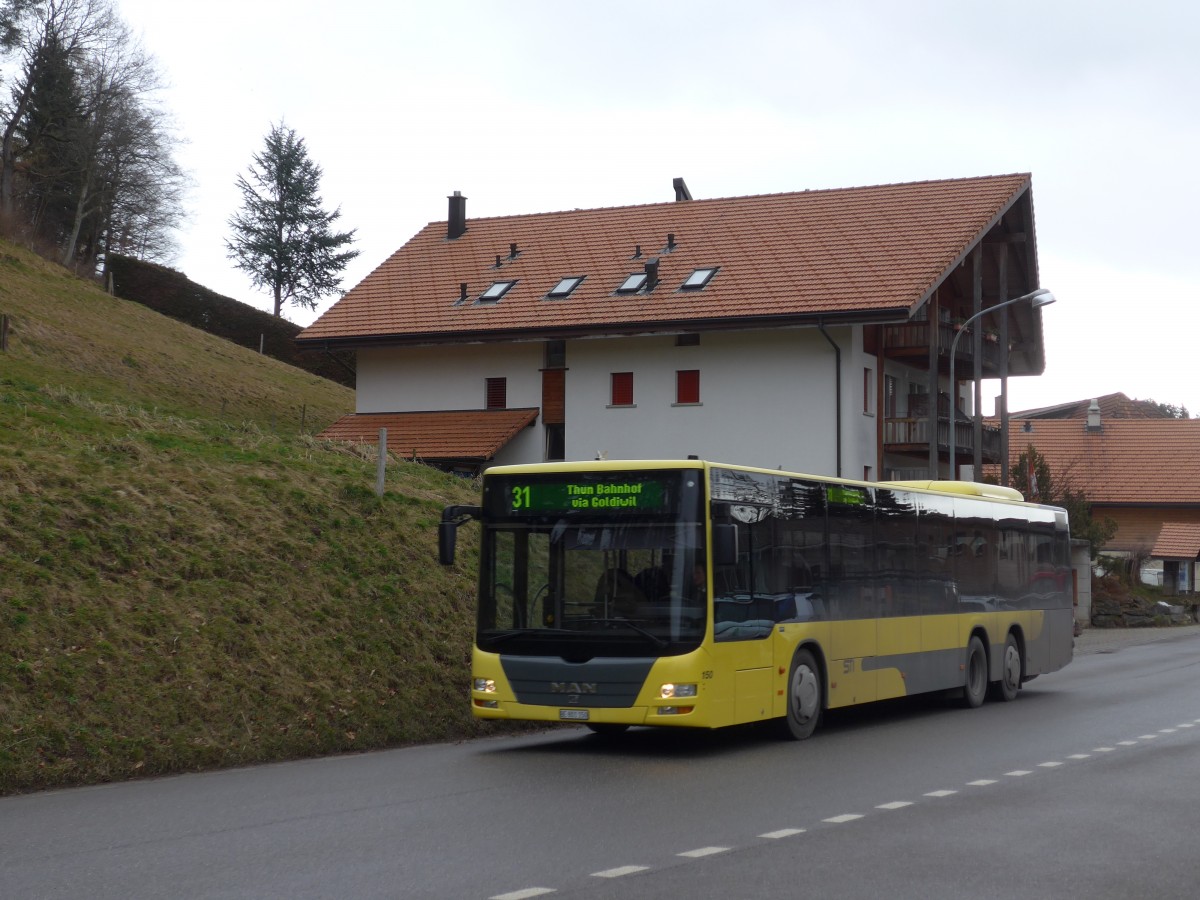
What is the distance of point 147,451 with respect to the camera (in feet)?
69.6

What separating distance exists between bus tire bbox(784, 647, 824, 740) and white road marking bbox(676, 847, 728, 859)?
263 inches

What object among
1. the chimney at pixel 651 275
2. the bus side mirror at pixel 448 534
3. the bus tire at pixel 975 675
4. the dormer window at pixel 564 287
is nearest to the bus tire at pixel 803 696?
the bus side mirror at pixel 448 534

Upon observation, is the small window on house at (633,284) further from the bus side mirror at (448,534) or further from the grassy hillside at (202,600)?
the bus side mirror at (448,534)

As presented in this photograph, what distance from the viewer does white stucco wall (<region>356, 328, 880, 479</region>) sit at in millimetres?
39469

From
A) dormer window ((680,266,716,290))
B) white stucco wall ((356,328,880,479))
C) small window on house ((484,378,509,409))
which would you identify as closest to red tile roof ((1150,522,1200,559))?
white stucco wall ((356,328,880,479))

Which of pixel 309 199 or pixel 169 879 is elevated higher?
pixel 309 199

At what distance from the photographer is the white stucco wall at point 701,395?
3947 cm

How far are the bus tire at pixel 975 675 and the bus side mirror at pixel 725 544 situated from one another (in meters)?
7.46

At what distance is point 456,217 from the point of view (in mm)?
50438

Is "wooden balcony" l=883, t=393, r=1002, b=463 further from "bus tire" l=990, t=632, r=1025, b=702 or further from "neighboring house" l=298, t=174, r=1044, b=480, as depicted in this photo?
"bus tire" l=990, t=632, r=1025, b=702

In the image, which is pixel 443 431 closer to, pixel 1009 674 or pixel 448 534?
pixel 1009 674

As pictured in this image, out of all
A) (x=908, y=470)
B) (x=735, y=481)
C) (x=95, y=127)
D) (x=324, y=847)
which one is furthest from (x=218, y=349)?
(x=324, y=847)

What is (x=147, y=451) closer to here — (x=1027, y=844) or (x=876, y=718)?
(x=876, y=718)

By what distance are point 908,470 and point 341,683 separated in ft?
96.2
